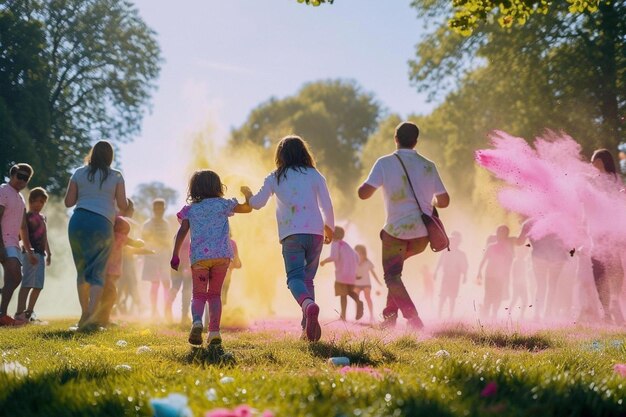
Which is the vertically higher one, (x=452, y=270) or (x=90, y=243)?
(x=452, y=270)

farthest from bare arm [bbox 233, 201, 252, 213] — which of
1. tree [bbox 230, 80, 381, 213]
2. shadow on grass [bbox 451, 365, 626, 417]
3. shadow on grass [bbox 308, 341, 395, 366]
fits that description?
tree [bbox 230, 80, 381, 213]

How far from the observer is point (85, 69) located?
36.5 meters

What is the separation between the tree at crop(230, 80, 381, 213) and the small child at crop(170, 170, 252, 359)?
2238 inches

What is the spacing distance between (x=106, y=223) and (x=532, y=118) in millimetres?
20686

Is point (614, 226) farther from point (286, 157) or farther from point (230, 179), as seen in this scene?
point (230, 179)

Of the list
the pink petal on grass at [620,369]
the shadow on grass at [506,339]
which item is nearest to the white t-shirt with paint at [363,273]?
the shadow on grass at [506,339]

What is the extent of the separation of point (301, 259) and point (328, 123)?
59.4 m

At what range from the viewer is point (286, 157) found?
333 inches

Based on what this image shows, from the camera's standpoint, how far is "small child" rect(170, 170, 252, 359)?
770cm

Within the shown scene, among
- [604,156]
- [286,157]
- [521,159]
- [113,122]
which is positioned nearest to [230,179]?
[521,159]

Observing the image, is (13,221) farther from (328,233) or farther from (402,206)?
(402,206)

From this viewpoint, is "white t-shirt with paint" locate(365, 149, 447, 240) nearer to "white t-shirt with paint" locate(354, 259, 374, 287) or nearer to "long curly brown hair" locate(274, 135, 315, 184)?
"long curly brown hair" locate(274, 135, 315, 184)

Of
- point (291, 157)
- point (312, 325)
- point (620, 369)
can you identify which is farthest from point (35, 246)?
point (620, 369)

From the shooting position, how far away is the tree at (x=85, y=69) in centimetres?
3334
